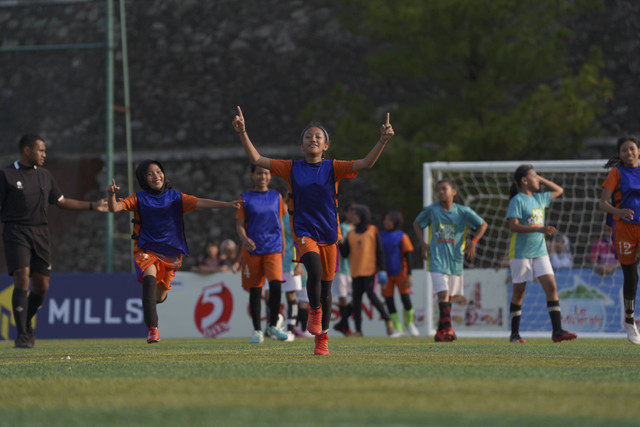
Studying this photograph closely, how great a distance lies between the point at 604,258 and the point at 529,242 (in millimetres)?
5094

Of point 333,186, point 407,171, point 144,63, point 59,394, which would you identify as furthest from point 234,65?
point 59,394

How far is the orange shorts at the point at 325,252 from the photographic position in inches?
Answer: 334

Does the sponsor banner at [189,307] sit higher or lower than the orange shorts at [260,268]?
lower

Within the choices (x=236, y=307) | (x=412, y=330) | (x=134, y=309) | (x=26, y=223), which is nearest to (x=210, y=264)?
(x=236, y=307)

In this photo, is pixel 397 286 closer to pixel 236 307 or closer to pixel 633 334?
pixel 236 307

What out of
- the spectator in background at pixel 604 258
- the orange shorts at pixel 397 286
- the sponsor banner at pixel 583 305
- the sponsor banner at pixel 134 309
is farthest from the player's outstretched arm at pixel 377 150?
the sponsor banner at pixel 134 309

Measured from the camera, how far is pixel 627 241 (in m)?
10.9

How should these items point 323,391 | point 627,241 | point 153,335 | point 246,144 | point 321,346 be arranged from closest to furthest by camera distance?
point 323,391
point 321,346
point 246,144
point 153,335
point 627,241

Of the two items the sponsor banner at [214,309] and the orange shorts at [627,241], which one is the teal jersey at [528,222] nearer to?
the orange shorts at [627,241]

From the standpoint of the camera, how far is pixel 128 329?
1712 cm

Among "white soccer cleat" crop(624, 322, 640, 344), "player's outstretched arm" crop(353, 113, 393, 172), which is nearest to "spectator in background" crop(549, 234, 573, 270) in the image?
"white soccer cleat" crop(624, 322, 640, 344)

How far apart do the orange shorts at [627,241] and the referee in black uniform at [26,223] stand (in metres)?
5.62

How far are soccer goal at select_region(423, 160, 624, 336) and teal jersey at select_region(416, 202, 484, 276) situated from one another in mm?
2922

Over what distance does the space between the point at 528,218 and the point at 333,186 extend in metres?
3.72
